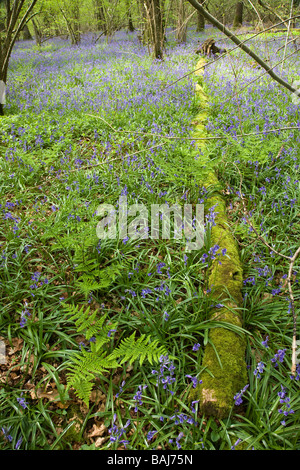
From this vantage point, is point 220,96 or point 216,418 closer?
point 216,418

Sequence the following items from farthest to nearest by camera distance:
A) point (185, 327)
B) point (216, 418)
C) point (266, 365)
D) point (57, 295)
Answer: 1. point (57, 295)
2. point (185, 327)
3. point (266, 365)
4. point (216, 418)

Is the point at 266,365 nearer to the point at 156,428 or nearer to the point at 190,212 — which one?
the point at 156,428

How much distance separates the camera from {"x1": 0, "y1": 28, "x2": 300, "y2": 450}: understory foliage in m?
1.93

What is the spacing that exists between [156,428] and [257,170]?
3.60 metres

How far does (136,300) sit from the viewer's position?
105 inches

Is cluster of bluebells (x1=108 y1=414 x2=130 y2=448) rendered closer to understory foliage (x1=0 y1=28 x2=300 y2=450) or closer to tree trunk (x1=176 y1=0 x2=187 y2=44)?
understory foliage (x1=0 y1=28 x2=300 y2=450)

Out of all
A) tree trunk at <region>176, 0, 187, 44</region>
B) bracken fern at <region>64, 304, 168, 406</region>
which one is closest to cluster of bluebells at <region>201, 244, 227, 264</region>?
bracken fern at <region>64, 304, 168, 406</region>

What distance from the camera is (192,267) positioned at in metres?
2.84

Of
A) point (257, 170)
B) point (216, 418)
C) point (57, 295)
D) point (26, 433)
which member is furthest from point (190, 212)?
point (26, 433)

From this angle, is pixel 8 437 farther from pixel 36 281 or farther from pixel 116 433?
pixel 36 281

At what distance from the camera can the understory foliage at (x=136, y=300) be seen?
1.93 metres

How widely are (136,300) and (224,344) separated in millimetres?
888

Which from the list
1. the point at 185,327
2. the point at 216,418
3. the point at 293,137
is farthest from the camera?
the point at 293,137

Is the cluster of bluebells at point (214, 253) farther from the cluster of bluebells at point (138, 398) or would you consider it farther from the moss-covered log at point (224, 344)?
the cluster of bluebells at point (138, 398)
